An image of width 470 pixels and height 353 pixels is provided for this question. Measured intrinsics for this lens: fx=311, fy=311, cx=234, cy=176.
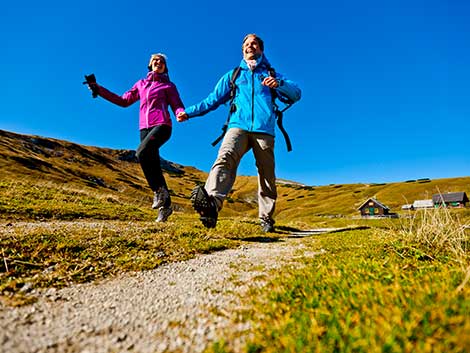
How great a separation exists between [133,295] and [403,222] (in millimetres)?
4886

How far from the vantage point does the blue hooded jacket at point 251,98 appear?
799 centimetres

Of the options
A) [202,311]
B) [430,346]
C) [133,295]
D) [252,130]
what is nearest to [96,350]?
[202,311]

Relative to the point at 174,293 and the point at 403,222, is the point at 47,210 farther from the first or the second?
the point at 403,222

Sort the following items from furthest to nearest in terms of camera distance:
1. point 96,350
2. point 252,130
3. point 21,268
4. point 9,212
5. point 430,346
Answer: point 9,212 → point 252,130 → point 21,268 → point 96,350 → point 430,346

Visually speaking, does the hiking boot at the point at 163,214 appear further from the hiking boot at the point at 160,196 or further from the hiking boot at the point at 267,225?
the hiking boot at the point at 267,225

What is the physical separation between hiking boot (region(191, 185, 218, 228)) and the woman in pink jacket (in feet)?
8.39

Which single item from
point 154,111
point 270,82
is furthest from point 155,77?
point 270,82

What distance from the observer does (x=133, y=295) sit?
118 inches

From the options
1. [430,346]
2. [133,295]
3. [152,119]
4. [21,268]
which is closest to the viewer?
[430,346]

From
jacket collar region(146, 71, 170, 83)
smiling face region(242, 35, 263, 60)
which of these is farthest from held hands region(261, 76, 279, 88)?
jacket collar region(146, 71, 170, 83)

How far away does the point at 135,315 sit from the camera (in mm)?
2512

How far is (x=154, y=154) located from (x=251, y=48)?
4.06 metres

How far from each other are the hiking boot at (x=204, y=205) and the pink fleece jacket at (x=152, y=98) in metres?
3.09

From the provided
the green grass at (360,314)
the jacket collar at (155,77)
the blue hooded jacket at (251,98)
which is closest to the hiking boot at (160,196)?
the blue hooded jacket at (251,98)
